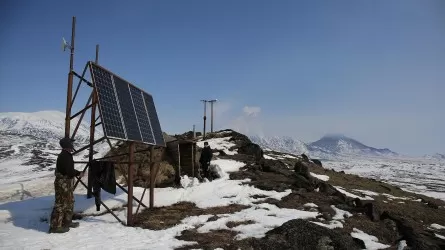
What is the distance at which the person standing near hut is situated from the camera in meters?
22.8

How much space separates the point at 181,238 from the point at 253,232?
264 cm

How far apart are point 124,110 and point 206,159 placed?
9.87m

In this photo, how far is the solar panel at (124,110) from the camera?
1243 cm

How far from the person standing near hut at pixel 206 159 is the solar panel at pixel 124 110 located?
5744 millimetres

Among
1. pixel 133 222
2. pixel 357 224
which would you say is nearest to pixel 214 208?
pixel 133 222

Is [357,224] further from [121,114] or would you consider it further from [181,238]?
[121,114]

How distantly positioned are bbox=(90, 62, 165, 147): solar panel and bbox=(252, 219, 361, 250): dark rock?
643 centimetres

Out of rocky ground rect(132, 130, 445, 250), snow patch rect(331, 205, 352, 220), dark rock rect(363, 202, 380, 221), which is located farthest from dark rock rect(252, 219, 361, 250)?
dark rock rect(363, 202, 380, 221)

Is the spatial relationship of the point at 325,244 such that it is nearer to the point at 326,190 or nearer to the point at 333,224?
the point at 333,224

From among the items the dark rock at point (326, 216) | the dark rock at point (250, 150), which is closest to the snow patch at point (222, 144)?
the dark rock at point (250, 150)

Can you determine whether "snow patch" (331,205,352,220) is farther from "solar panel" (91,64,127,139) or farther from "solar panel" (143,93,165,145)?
"solar panel" (91,64,127,139)

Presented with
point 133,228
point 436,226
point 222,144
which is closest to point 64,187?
point 133,228

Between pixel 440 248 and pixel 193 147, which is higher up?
pixel 193 147

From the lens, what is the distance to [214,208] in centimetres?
1645
